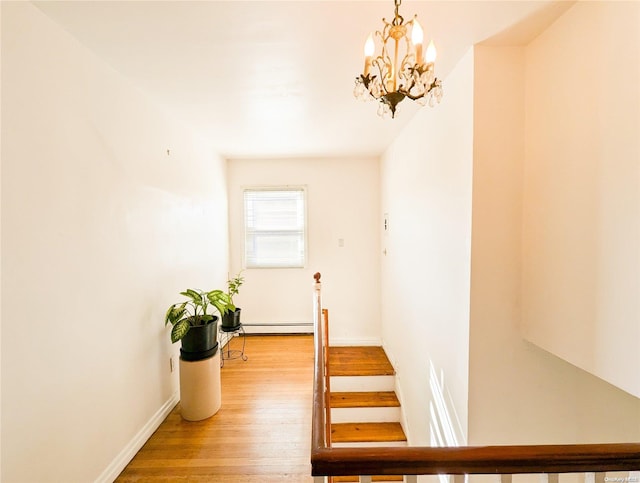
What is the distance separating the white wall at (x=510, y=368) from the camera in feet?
5.25

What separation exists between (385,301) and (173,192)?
2.84 metres

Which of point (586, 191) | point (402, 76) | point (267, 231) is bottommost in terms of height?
point (267, 231)

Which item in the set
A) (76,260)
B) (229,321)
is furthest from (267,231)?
(76,260)

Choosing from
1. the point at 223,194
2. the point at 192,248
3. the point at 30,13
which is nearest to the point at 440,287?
the point at 192,248

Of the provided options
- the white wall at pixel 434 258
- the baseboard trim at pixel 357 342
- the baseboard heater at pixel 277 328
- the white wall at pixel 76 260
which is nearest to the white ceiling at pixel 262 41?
the white wall at pixel 76 260

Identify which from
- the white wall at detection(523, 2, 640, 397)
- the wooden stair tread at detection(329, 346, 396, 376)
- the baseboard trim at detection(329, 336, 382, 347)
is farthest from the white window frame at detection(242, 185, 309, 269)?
the white wall at detection(523, 2, 640, 397)

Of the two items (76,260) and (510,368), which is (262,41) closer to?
(76,260)

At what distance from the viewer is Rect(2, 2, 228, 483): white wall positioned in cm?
121

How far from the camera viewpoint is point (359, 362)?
3678 millimetres

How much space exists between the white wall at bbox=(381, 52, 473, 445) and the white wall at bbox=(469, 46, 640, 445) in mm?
64

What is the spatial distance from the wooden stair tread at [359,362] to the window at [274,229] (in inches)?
52.4

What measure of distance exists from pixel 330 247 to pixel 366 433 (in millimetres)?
2248

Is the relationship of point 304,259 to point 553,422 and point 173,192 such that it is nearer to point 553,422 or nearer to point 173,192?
point 173,192

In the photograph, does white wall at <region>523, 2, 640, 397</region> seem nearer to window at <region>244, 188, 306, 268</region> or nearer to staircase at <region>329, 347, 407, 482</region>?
staircase at <region>329, 347, 407, 482</region>
